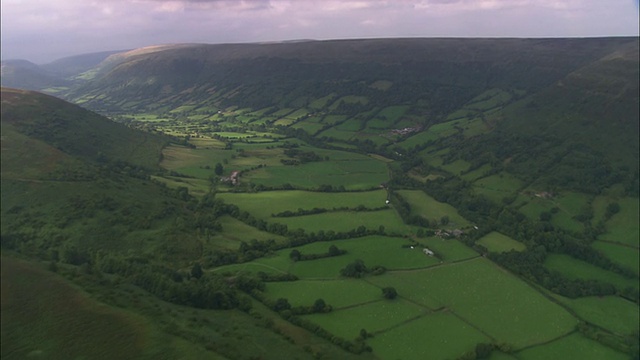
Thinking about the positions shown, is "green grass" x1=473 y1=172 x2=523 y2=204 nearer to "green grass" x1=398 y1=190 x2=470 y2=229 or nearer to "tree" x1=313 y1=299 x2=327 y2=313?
"green grass" x1=398 y1=190 x2=470 y2=229

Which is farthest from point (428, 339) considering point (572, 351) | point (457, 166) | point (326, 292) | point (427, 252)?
point (457, 166)

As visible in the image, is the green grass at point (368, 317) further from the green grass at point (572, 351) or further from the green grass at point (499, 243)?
the green grass at point (499, 243)

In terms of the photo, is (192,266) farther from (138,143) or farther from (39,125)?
(138,143)

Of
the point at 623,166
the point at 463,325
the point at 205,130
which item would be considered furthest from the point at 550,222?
the point at 205,130

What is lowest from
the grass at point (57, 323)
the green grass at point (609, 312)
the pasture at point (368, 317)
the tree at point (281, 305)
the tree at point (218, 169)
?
the green grass at point (609, 312)

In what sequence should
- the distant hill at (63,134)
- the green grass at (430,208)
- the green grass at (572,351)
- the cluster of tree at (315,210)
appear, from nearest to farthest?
the green grass at (572,351), the distant hill at (63,134), the cluster of tree at (315,210), the green grass at (430,208)

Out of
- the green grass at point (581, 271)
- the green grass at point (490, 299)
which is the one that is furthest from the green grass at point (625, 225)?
the green grass at point (490, 299)
